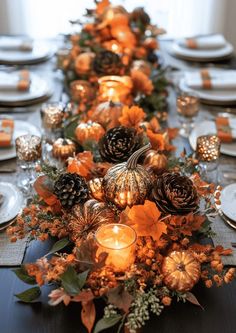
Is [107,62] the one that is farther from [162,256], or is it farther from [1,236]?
[162,256]

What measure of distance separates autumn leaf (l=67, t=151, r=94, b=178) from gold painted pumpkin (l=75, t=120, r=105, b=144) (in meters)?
0.13

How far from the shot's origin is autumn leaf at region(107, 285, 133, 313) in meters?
0.76

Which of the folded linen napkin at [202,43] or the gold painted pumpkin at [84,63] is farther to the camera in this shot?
the folded linen napkin at [202,43]

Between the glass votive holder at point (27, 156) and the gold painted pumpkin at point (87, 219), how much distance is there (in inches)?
11.0

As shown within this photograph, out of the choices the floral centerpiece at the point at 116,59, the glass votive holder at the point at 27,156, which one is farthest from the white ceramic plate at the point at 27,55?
the glass votive holder at the point at 27,156

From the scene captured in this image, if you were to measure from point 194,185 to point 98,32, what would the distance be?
3.51 feet

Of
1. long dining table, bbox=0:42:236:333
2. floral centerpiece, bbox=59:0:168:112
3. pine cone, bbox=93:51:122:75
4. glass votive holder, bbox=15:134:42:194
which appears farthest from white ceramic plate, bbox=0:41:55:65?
long dining table, bbox=0:42:236:333

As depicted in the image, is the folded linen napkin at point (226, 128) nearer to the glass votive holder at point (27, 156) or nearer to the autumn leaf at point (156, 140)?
the autumn leaf at point (156, 140)

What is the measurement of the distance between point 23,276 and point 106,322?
188 mm

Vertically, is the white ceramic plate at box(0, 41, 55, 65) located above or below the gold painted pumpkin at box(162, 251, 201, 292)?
below

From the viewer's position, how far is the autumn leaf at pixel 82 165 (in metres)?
1.05

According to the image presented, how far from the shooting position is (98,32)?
1.85 metres

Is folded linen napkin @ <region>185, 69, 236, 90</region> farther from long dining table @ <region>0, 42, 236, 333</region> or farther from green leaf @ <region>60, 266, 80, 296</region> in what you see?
green leaf @ <region>60, 266, 80, 296</region>

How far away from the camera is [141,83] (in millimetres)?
1574
